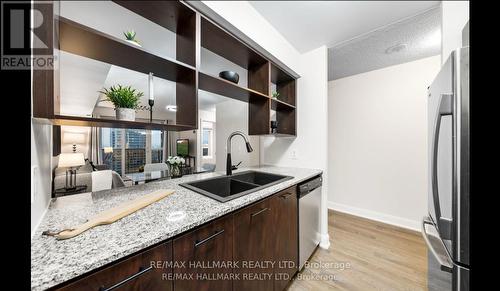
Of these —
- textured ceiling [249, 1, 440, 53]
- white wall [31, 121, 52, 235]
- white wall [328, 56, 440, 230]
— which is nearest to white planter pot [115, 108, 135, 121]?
white wall [31, 121, 52, 235]

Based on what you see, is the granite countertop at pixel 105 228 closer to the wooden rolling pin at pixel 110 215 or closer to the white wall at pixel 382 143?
the wooden rolling pin at pixel 110 215

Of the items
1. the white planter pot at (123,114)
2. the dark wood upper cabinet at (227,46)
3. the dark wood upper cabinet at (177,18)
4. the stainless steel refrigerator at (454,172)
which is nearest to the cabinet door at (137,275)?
the white planter pot at (123,114)

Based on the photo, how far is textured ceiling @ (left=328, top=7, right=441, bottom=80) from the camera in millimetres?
1428

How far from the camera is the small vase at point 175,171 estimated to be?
4.55 feet

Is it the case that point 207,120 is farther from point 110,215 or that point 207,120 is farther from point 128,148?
point 110,215

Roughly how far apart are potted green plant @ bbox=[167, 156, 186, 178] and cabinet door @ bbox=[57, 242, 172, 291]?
90cm

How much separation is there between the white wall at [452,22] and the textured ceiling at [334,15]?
0.10 m

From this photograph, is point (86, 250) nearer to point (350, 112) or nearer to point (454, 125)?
point (454, 125)

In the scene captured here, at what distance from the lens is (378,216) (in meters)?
2.38
